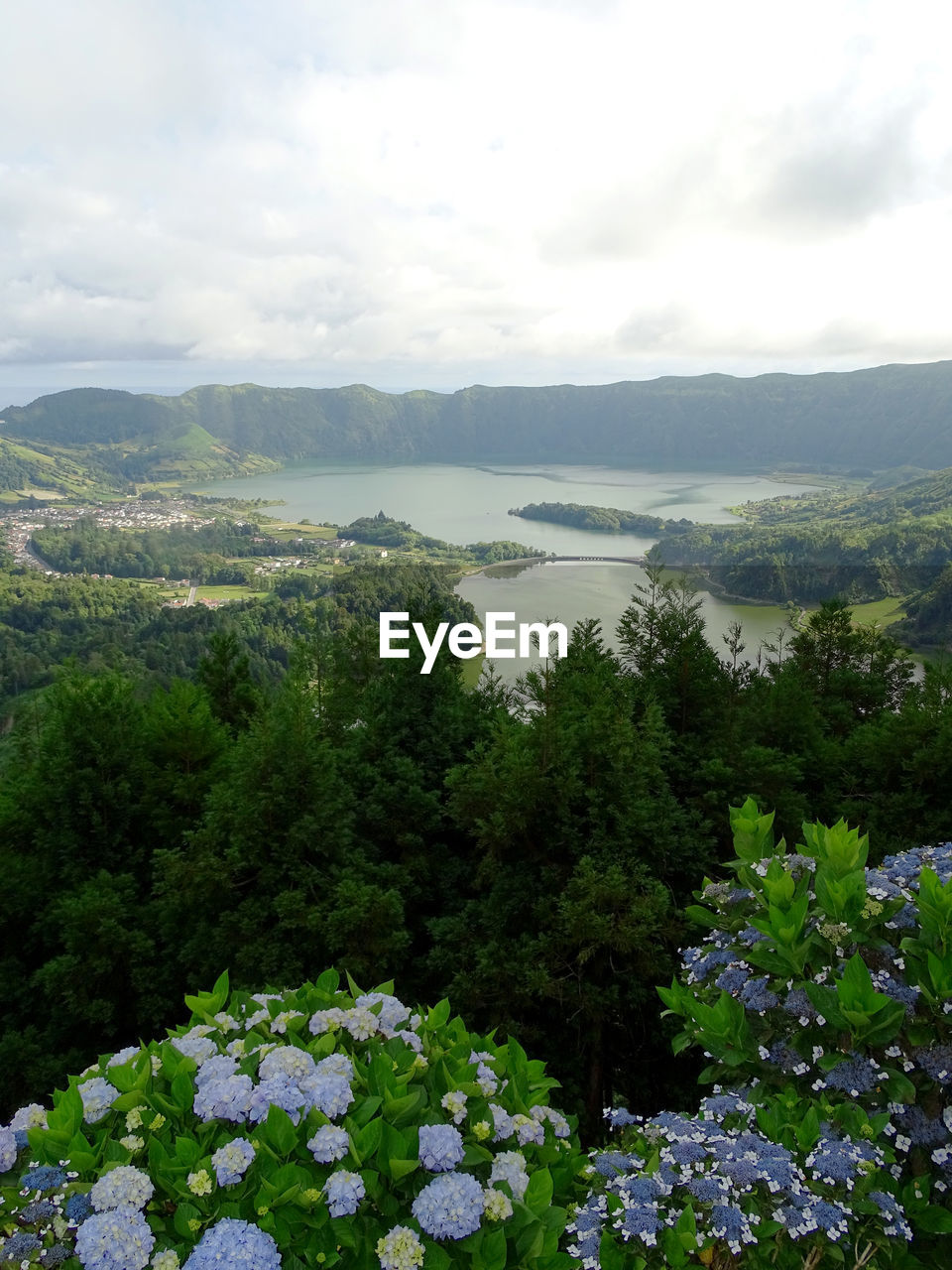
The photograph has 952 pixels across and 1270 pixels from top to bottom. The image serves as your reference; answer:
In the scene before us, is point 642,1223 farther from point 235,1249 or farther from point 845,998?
point 235,1249

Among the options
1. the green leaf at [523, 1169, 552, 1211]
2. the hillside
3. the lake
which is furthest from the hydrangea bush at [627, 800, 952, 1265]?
the lake

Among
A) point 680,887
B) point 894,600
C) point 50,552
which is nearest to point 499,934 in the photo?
point 680,887

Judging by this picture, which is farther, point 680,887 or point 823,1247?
point 680,887

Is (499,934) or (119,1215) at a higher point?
(119,1215)

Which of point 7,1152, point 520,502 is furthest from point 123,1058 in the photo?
point 520,502

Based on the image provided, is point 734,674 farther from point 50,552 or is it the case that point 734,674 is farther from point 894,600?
point 50,552

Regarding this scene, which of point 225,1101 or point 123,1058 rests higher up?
point 225,1101

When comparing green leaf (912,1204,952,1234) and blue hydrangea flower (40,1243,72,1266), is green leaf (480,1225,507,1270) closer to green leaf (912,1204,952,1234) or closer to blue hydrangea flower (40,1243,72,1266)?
blue hydrangea flower (40,1243,72,1266)
